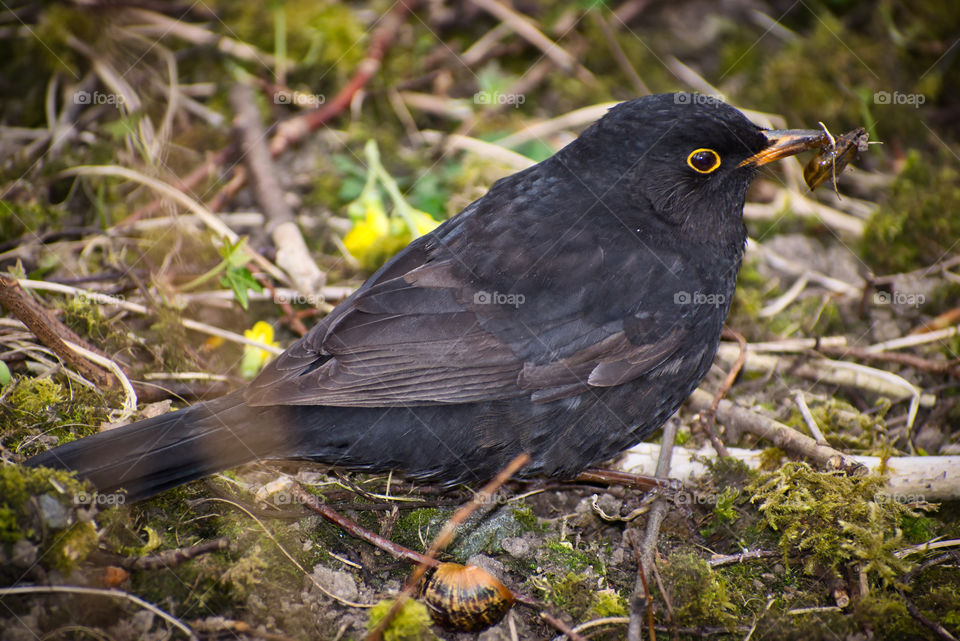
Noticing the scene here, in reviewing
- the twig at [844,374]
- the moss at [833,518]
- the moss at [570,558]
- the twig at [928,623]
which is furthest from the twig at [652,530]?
the twig at [928,623]

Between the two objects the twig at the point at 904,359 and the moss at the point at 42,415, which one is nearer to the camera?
the moss at the point at 42,415

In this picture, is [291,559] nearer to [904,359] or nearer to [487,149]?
[487,149]

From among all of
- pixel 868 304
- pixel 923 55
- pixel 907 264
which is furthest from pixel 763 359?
pixel 923 55

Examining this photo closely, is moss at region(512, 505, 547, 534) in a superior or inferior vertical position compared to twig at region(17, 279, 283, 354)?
inferior

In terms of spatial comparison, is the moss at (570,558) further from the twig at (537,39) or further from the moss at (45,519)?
the twig at (537,39)

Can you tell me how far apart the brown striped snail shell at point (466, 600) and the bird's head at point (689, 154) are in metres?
1.80

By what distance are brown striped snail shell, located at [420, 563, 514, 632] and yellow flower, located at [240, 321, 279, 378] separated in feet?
5.42

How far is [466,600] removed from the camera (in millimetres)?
2998

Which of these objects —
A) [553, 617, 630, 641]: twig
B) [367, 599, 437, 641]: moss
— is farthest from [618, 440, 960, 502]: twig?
[367, 599, 437, 641]: moss

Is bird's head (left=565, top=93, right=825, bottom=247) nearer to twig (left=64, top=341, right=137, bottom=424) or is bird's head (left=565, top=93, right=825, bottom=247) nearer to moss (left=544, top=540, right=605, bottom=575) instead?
moss (left=544, top=540, right=605, bottom=575)

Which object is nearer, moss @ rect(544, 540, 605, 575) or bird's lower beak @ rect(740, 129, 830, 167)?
moss @ rect(544, 540, 605, 575)

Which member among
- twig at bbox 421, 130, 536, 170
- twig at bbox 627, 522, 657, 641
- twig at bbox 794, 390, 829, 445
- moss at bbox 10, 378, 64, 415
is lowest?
twig at bbox 627, 522, 657, 641

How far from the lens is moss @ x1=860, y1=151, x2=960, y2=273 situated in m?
5.04

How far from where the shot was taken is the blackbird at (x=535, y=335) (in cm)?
335
